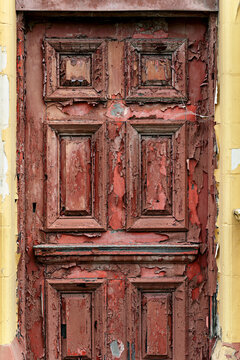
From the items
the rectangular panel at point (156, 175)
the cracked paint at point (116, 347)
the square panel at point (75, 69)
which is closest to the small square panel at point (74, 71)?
the square panel at point (75, 69)

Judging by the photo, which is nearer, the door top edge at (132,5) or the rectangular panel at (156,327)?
the door top edge at (132,5)

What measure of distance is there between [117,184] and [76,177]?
265 mm

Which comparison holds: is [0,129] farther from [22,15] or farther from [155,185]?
[155,185]

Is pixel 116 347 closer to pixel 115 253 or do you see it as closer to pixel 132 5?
pixel 115 253

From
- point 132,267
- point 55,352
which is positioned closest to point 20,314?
point 55,352

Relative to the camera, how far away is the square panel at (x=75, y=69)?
2.54m

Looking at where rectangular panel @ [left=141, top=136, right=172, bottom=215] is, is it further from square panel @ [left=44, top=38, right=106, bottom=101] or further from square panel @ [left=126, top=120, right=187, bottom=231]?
square panel @ [left=44, top=38, right=106, bottom=101]

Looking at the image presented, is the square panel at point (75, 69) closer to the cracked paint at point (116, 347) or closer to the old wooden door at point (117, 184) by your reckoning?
the old wooden door at point (117, 184)

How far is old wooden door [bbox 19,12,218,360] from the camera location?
2.55 metres

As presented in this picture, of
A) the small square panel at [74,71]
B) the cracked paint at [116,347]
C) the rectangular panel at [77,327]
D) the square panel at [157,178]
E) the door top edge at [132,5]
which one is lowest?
the cracked paint at [116,347]

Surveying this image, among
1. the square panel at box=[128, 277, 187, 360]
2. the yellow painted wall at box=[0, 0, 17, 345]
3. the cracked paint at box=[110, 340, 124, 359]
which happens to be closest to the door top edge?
the yellow painted wall at box=[0, 0, 17, 345]

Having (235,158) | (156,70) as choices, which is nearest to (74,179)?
(156,70)

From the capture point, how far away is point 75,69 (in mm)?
2551

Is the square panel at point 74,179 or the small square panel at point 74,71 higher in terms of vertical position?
the small square panel at point 74,71
